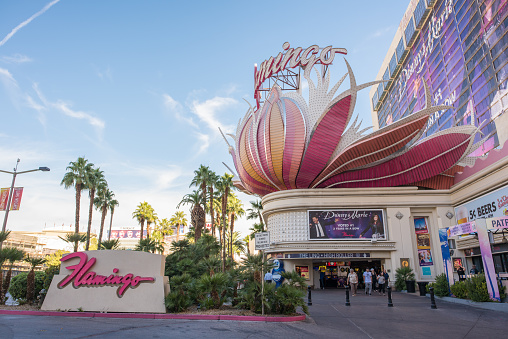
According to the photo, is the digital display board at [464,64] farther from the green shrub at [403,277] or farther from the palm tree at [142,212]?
the palm tree at [142,212]

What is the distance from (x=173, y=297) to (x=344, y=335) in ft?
20.4

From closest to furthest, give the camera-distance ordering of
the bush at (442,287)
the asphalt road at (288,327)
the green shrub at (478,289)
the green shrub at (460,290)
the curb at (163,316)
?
the asphalt road at (288,327) < the curb at (163,316) < the green shrub at (478,289) < the green shrub at (460,290) < the bush at (442,287)

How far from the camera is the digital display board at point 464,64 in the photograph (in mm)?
46000

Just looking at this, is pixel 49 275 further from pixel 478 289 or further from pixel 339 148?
pixel 339 148

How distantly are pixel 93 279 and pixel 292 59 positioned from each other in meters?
30.6

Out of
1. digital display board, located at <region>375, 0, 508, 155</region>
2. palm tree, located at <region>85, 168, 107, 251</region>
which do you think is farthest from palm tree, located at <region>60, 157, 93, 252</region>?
digital display board, located at <region>375, 0, 508, 155</region>

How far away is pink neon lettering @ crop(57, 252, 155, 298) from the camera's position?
1296 cm

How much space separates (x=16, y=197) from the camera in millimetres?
21094

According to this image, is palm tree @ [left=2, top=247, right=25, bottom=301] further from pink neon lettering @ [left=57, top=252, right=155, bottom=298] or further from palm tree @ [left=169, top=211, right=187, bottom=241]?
palm tree @ [left=169, top=211, right=187, bottom=241]

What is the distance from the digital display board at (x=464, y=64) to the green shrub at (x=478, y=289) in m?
37.3

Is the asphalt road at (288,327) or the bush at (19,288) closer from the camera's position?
the asphalt road at (288,327)

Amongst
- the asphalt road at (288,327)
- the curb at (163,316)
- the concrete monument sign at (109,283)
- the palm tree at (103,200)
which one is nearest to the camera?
the asphalt road at (288,327)

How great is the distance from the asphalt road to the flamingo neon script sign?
27.6m

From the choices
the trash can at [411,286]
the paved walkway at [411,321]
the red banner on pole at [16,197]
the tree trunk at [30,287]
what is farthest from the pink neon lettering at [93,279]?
the trash can at [411,286]
